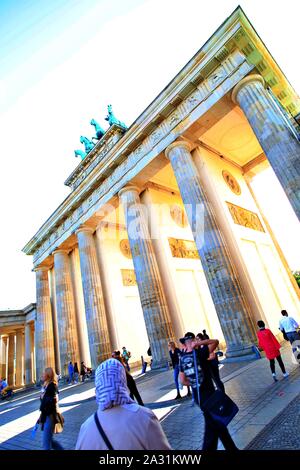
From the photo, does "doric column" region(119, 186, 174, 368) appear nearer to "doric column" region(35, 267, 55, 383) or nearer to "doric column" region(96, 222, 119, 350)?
"doric column" region(96, 222, 119, 350)

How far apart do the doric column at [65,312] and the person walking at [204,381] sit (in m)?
16.3

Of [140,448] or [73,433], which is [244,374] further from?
[140,448]

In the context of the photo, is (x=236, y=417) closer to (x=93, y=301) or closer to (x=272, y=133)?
(x=272, y=133)

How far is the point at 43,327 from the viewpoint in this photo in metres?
20.0

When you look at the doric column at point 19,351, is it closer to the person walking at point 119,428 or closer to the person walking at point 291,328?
the person walking at point 291,328

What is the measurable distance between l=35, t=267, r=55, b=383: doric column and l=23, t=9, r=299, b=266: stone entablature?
7249mm

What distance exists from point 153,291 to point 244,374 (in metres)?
6.15

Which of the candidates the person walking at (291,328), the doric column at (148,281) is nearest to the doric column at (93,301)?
the doric column at (148,281)

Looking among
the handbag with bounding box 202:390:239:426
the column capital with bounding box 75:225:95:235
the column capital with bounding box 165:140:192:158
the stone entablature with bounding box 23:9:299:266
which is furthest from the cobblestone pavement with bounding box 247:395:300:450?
the column capital with bounding box 75:225:95:235

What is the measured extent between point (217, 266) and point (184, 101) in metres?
8.03

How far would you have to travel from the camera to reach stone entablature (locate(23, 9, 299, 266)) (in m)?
10.3

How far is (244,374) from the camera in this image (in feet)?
21.5

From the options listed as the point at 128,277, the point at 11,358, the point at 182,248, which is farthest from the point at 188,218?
the point at 11,358
